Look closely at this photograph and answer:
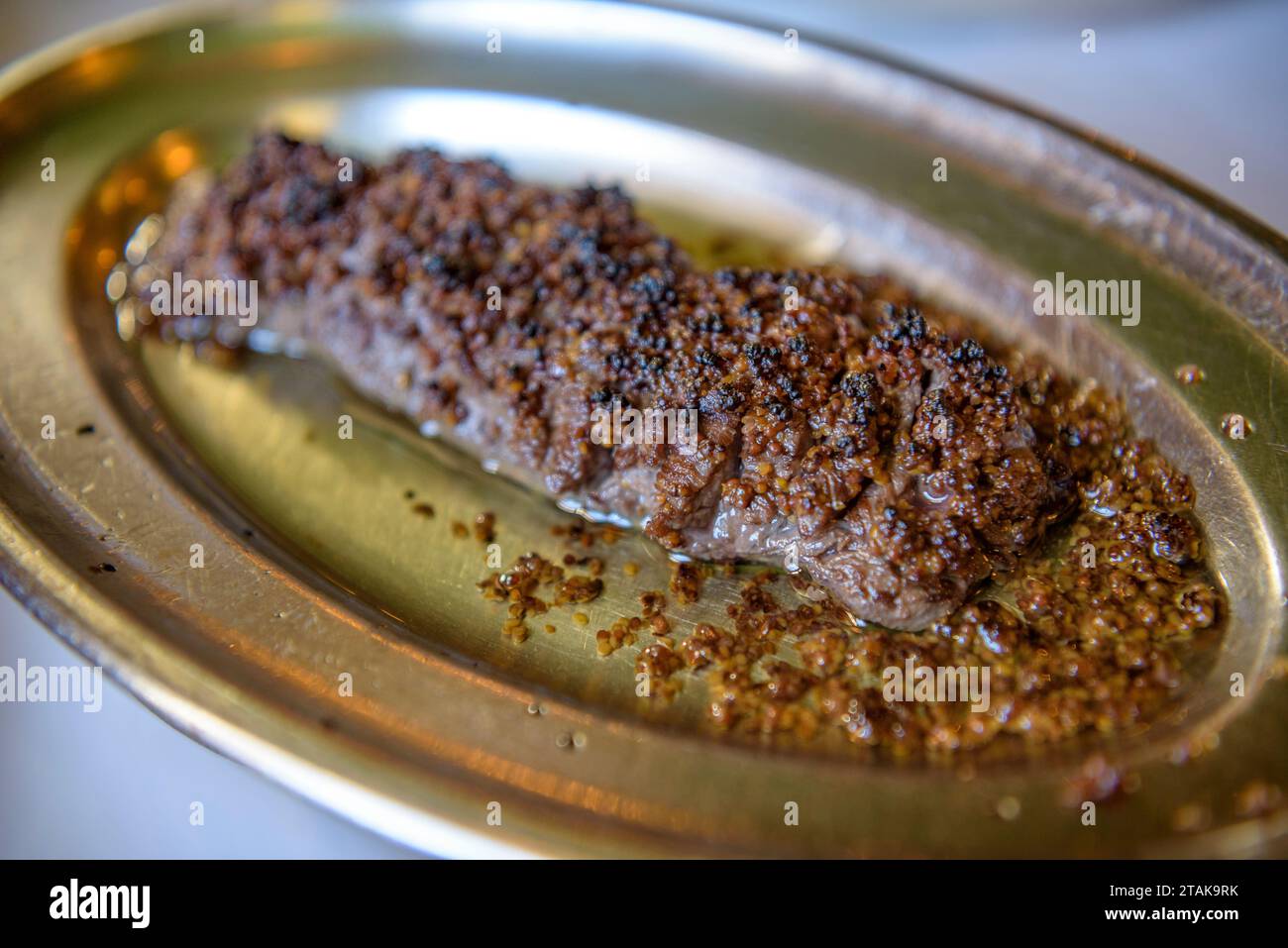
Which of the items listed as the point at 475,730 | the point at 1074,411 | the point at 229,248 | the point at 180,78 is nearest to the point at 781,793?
the point at 475,730

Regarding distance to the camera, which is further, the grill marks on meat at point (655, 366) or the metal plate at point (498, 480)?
the grill marks on meat at point (655, 366)

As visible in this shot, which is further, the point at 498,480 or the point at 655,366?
the point at 498,480

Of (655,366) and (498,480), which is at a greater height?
(655,366)

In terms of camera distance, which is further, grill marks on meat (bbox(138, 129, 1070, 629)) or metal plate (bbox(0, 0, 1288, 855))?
grill marks on meat (bbox(138, 129, 1070, 629))

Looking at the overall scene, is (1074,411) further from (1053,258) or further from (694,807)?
(694,807)
